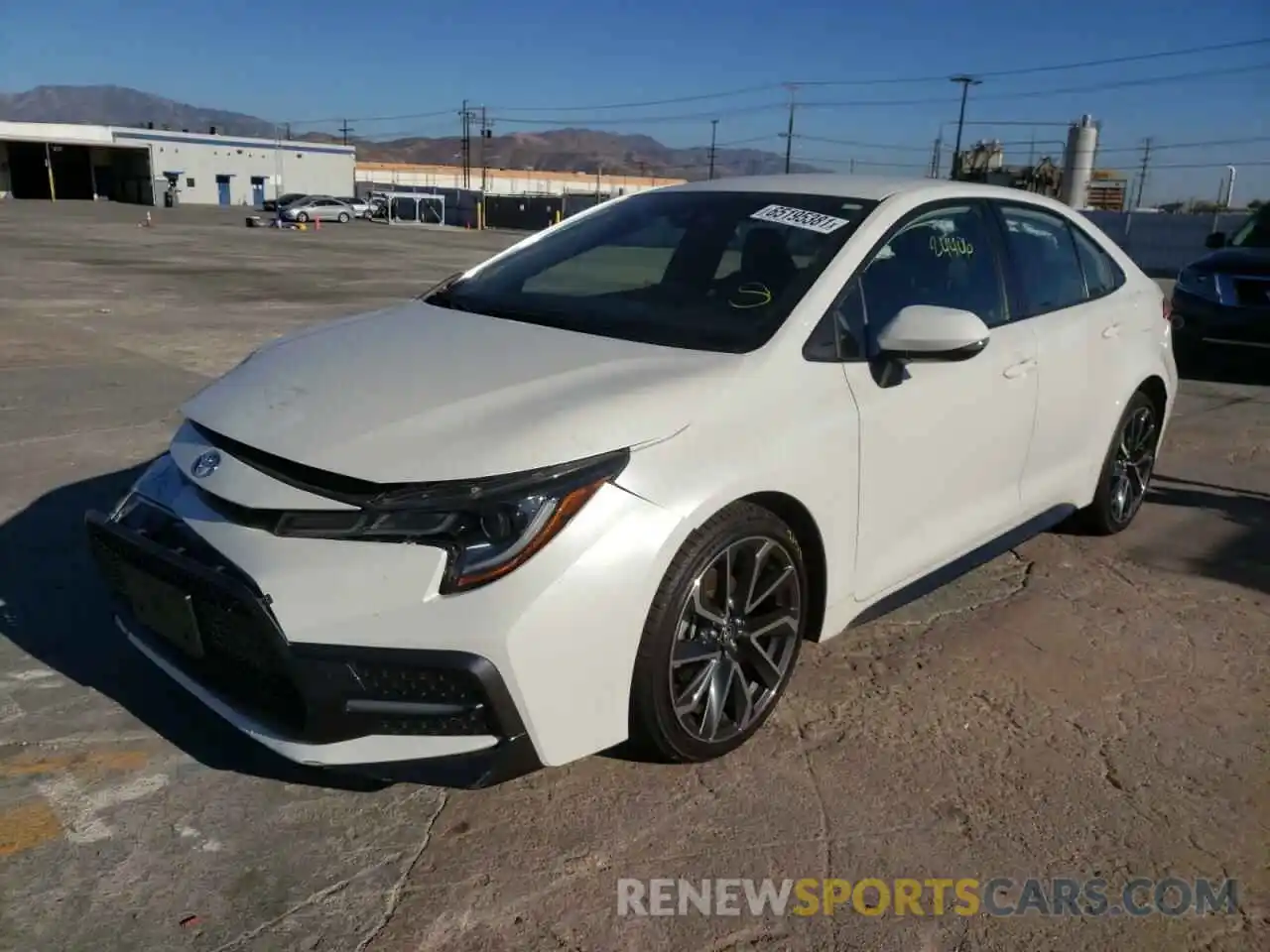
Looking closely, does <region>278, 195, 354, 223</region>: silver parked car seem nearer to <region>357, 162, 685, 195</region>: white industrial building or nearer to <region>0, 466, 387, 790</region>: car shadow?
<region>357, 162, 685, 195</region>: white industrial building

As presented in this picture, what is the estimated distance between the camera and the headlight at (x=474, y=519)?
2268mm

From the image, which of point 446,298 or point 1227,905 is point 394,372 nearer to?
point 446,298

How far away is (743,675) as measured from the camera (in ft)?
9.41

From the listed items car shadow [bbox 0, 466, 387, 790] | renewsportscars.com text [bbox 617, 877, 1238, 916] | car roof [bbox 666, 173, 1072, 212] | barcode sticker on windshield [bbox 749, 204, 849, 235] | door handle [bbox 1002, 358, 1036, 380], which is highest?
car roof [bbox 666, 173, 1072, 212]

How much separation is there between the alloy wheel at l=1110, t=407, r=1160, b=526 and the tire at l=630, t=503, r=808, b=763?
2421 millimetres

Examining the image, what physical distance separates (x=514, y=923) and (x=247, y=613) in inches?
36.0

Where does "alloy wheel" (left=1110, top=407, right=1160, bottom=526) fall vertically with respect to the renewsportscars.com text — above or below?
above

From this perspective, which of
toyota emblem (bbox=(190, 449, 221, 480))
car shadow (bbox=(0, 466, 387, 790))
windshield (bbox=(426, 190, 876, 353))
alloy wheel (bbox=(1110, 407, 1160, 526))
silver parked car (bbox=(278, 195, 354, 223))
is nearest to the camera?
toyota emblem (bbox=(190, 449, 221, 480))

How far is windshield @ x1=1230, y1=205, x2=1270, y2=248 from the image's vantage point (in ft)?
35.1

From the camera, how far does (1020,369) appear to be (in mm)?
3684

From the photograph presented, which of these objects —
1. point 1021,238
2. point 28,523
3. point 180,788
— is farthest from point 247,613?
point 1021,238

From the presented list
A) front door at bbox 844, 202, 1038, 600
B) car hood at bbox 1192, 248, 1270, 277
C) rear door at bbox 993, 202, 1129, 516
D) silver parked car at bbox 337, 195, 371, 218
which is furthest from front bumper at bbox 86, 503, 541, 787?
silver parked car at bbox 337, 195, 371, 218

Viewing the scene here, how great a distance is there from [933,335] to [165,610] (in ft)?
7.25

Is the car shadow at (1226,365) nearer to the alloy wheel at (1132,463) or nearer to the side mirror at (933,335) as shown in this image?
the alloy wheel at (1132,463)
